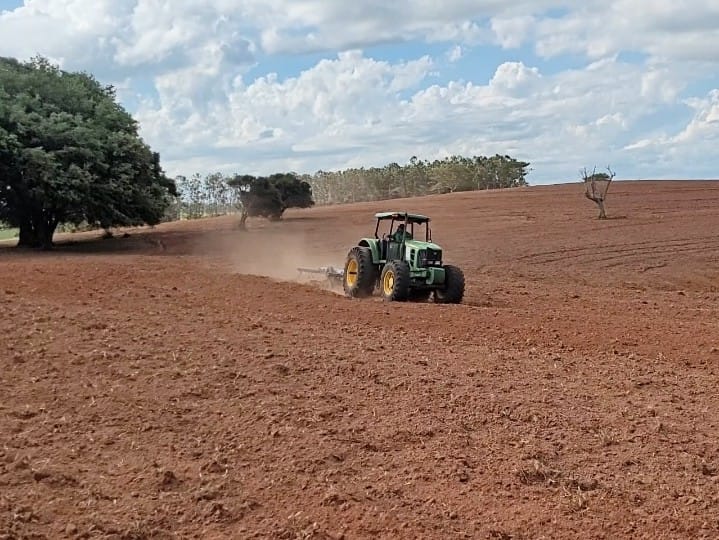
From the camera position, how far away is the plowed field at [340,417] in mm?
5621

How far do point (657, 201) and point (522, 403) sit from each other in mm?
49110

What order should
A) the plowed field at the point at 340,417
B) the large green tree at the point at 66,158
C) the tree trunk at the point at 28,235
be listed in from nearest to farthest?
the plowed field at the point at 340,417, the large green tree at the point at 66,158, the tree trunk at the point at 28,235

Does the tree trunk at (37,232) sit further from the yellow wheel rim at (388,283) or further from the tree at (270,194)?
the yellow wheel rim at (388,283)

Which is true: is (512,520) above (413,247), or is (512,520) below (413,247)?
below

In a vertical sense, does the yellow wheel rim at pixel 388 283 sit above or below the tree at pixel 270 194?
below

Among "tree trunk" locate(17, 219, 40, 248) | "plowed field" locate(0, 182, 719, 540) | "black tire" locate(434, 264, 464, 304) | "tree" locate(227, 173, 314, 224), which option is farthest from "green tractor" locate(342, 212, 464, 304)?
"tree" locate(227, 173, 314, 224)

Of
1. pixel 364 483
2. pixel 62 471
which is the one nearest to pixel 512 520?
pixel 364 483

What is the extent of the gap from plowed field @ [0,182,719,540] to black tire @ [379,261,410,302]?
1.21 m

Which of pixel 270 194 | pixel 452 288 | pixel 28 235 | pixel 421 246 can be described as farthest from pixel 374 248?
pixel 270 194

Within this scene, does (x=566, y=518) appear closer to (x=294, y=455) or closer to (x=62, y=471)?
(x=294, y=455)

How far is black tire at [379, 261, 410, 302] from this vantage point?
15.7 meters

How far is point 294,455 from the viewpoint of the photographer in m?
6.52

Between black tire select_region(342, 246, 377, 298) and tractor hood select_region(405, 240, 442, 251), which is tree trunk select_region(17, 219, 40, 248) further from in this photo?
tractor hood select_region(405, 240, 442, 251)

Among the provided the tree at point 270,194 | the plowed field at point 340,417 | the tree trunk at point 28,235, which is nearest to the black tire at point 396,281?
the plowed field at point 340,417
